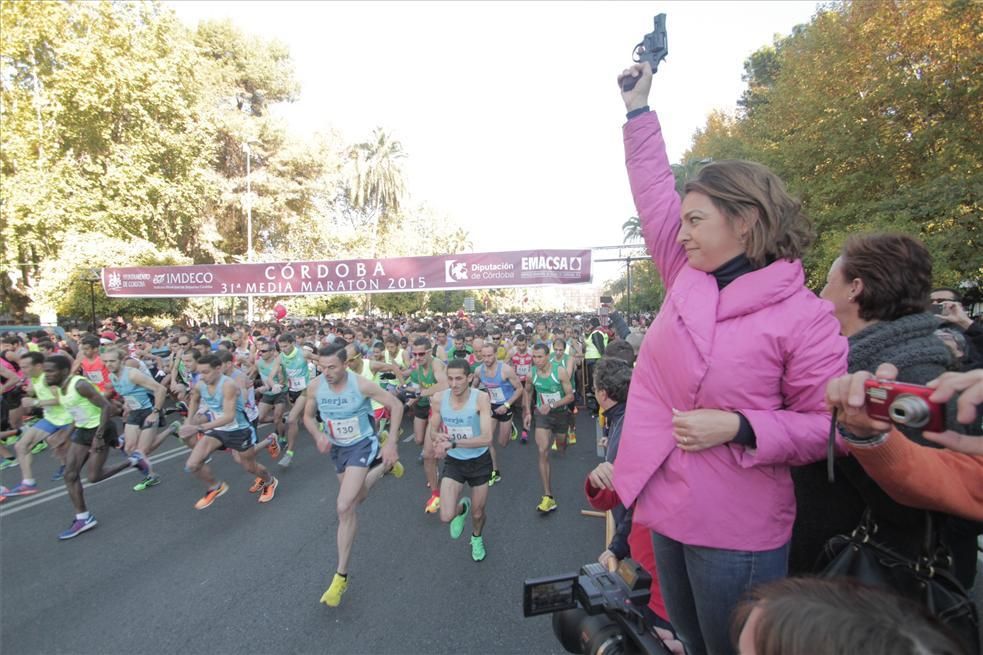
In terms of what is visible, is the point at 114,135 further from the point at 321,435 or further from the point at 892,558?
the point at 892,558

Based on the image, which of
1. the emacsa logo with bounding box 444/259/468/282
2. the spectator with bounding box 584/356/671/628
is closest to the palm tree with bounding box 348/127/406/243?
the emacsa logo with bounding box 444/259/468/282

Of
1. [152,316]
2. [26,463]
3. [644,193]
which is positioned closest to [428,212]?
[152,316]

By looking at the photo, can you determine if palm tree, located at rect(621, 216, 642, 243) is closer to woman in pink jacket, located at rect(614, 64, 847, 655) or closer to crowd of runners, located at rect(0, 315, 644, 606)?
crowd of runners, located at rect(0, 315, 644, 606)

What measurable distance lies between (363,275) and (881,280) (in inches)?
526

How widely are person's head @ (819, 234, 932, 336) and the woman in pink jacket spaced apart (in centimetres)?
43

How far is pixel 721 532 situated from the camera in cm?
122

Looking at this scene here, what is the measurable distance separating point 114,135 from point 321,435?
2373 cm

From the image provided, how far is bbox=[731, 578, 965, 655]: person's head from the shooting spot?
0.62 m

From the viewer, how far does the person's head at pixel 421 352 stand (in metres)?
7.50

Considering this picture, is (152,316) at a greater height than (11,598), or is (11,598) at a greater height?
(152,316)

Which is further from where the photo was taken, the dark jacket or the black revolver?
the black revolver

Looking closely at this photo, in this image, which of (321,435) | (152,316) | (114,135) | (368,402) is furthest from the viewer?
(152,316)

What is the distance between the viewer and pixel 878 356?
147 cm

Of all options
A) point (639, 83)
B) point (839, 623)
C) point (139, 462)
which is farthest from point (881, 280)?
point (139, 462)
